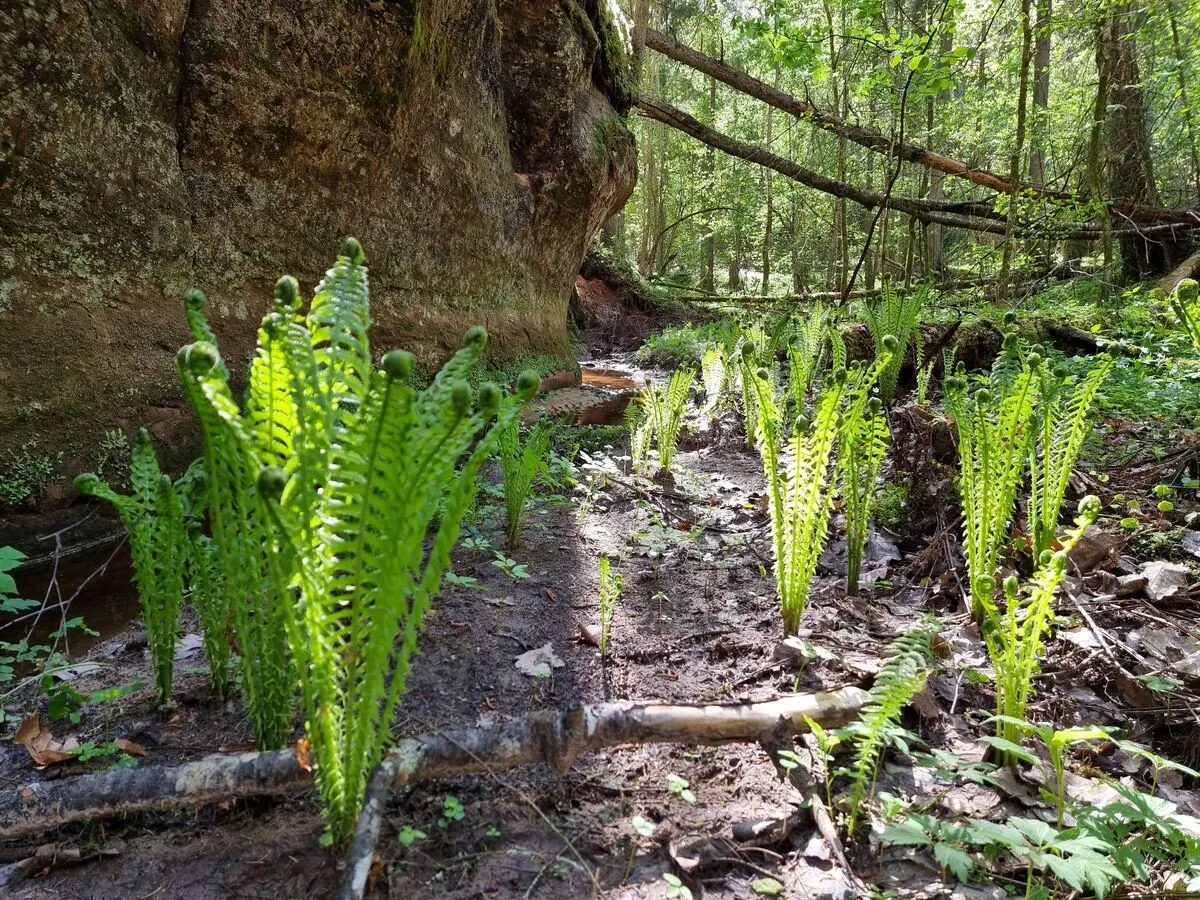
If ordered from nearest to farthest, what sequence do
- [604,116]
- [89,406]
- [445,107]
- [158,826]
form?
[158,826], [89,406], [445,107], [604,116]

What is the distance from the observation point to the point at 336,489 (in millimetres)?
973

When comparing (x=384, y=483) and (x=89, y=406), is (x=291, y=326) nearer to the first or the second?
(x=384, y=483)

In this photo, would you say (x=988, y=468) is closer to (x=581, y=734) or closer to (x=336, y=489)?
(x=581, y=734)

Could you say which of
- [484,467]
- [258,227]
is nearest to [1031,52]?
[484,467]

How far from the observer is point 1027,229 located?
284 inches

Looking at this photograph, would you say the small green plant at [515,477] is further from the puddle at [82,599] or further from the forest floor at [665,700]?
the puddle at [82,599]

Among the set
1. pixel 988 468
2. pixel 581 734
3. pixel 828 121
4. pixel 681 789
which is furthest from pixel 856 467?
pixel 828 121

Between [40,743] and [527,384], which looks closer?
[527,384]

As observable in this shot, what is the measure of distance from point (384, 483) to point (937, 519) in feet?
7.36

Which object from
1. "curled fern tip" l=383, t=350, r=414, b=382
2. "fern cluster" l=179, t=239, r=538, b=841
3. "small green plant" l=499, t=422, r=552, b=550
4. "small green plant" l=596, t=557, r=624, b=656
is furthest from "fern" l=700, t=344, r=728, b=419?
"curled fern tip" l=383, t=350, r=414, b=382

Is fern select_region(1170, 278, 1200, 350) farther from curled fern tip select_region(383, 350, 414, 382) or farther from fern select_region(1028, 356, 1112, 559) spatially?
curled fern tip select_region(383, 350, 414, 382)

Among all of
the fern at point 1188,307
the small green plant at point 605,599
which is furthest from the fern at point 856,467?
the fern at point 1188,307

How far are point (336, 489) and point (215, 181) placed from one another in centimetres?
299

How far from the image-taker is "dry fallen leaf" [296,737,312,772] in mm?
1070
